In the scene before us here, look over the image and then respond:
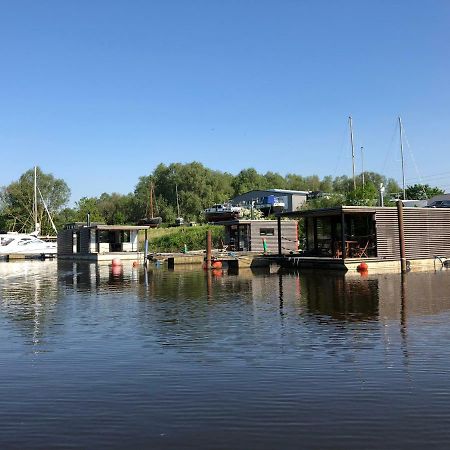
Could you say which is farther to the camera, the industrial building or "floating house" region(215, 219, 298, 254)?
the industrial building

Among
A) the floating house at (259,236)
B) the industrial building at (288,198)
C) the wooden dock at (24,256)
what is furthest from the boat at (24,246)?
the industrial building at (288,198)

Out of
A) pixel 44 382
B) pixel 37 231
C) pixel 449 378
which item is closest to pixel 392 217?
pixel 449 378

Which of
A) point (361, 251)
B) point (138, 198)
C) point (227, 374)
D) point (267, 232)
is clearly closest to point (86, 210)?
point (138, 198)

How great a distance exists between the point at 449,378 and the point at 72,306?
13995mm

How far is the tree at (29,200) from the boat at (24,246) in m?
21.5

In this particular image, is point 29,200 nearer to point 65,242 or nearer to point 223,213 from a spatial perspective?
point 65,242

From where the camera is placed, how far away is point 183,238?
61500mm

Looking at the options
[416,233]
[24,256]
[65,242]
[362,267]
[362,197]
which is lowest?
[362,267]

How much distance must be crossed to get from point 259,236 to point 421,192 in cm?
5353

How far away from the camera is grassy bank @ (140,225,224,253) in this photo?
197 ft

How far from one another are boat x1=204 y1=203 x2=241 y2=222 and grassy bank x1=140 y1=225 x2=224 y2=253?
18.1 feet

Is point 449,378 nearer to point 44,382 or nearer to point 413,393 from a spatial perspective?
point 413,393

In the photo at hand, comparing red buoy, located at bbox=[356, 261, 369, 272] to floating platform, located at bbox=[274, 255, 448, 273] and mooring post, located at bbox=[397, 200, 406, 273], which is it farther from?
mooring post, located at bbox=[397, 200, 406, 273]

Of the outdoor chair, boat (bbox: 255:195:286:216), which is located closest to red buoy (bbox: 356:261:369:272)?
the outdoor chair
